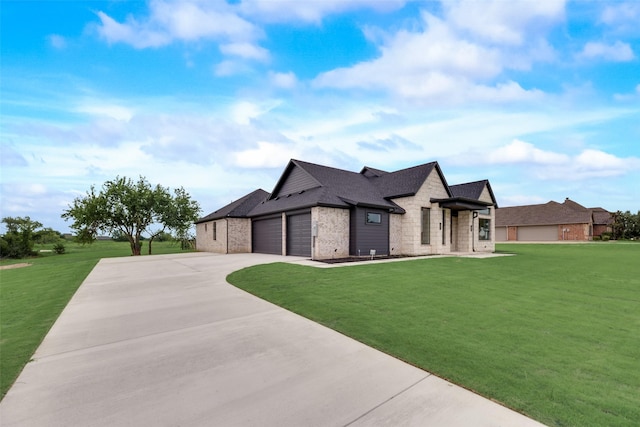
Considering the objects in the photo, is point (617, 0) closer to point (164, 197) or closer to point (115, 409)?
point (115, 409)

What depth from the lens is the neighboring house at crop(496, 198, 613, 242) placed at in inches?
1575

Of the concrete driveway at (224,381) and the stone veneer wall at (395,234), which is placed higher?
the stone veneer wall at (395,234)

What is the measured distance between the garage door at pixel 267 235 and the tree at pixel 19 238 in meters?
25.1

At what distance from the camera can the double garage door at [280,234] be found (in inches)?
664

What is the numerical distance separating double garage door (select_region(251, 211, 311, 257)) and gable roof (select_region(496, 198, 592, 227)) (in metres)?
42.9

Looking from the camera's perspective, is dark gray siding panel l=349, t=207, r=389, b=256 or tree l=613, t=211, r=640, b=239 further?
tree l=613, t=211, r=640, b=239

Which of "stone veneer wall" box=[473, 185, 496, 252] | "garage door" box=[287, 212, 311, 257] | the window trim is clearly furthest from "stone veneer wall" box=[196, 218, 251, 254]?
"stone veneer wall" box=[473, 185, 496, 252]

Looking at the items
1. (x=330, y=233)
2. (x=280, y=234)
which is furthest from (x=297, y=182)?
(x=330, y=233)

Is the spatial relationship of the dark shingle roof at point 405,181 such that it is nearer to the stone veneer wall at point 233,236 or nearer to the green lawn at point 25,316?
the stone veneer wall at point 233,236

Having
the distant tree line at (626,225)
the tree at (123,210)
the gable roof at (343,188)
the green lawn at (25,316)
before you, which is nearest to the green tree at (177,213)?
the tree at (123,210)

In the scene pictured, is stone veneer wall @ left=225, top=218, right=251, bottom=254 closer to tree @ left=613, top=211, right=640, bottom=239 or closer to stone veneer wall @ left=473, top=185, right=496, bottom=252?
stone veneer wall @ left=473, top=185, right=496, bottom=252

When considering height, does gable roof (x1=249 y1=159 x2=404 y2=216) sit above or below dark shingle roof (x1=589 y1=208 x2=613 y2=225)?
above

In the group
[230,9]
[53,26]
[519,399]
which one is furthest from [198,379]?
[53,26]

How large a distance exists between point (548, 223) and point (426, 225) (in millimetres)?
35815
